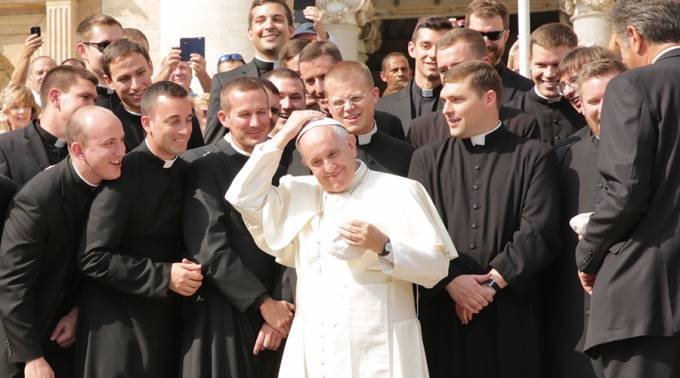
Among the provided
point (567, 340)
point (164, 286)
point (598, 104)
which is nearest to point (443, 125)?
point (598, 104)

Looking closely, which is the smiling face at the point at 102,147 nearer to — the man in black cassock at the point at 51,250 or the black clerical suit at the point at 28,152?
the man in black cassock at the point at 51,250

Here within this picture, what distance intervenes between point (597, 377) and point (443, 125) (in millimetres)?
1747

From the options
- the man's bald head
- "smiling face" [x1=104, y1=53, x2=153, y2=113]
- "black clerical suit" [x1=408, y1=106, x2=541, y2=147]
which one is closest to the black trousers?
"black clerical suit" [x1=408, y1=106, x2=541, y2=147]

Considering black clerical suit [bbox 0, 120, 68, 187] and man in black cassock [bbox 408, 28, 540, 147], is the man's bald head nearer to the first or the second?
black clerical suit [bbox 0, 120, 68, 187]

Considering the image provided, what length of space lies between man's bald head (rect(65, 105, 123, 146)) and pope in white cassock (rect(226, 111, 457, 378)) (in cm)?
95

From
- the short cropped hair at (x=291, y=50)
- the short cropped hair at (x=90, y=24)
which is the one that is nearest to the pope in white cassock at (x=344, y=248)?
the short cropped hair at (x=291, y=50)

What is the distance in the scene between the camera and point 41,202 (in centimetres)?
581

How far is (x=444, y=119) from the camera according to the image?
660 cm

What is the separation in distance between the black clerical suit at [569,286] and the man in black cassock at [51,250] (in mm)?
2396

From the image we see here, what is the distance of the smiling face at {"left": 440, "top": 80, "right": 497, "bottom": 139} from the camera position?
5.94 m

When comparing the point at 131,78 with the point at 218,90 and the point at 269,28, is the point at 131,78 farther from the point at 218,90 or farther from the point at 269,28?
the point at 269,28

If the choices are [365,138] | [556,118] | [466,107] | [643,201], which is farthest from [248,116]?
[643,201]

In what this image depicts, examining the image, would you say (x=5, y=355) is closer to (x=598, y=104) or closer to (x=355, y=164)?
(x=355, y=164)

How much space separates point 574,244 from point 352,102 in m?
1.43
